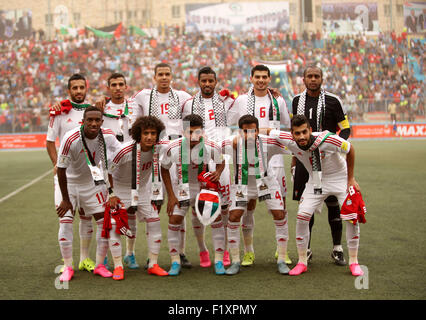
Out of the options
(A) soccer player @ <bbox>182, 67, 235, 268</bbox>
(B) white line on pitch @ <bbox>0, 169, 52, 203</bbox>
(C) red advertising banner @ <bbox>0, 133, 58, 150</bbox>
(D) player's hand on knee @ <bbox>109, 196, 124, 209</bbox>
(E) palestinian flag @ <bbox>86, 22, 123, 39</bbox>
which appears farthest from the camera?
(E) palestinian flag @ <bbox>86, 22, 123, 39</bbox>

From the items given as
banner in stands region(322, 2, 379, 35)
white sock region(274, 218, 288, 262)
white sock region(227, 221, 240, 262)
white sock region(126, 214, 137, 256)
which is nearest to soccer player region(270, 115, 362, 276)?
white sock region(274, 218, 288, 262)

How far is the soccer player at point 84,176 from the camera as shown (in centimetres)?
559

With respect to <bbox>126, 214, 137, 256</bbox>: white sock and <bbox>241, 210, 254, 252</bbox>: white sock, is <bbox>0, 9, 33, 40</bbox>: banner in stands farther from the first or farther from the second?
<bbox>241, 210, 254, 252</bbox>: white sock

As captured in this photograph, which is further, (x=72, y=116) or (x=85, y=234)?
(x=72, y=116)

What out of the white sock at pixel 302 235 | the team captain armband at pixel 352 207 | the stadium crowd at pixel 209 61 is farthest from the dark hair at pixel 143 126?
the stadium crowd at pixel 209 61

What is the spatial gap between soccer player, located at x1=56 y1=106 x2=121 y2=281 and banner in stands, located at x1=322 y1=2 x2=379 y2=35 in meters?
41.3

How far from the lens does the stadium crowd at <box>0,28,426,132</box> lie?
32.7 metres

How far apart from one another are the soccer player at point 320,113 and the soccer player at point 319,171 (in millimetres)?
533

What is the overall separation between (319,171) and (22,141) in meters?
24.3

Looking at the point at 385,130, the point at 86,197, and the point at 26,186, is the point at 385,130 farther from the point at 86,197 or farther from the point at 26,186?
the point at 86,197

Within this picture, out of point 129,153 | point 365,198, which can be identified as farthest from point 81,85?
point 365,198

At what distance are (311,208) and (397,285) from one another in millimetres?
1183

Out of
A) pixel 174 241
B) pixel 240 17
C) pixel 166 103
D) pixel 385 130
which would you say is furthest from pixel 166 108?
pixel 240 17

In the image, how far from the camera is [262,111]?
6.57 metres
